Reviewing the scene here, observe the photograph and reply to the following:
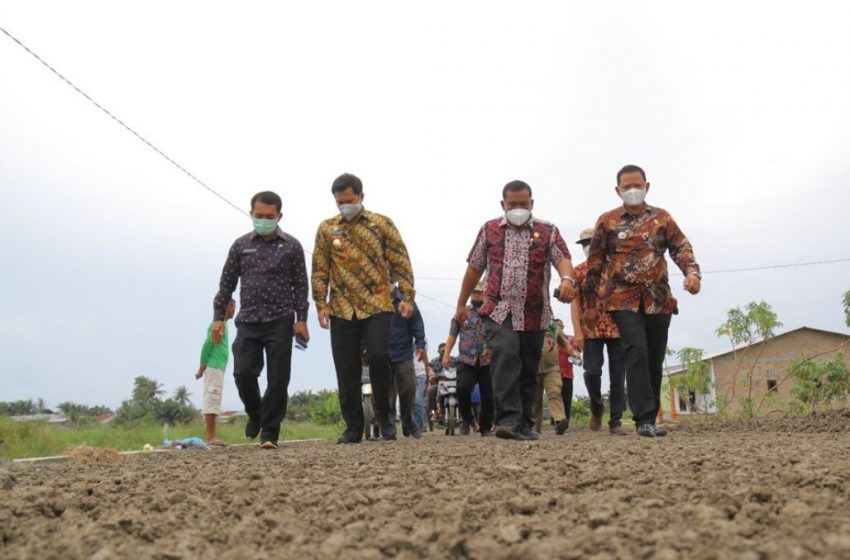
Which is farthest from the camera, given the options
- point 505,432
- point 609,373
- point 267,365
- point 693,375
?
point 693,375

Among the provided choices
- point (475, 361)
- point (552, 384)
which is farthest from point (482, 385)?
point (552, 384)

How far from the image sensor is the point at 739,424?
329 inches

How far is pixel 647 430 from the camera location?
5.92 m

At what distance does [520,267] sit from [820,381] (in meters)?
6.02

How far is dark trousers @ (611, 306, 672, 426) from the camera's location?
5.89 meters

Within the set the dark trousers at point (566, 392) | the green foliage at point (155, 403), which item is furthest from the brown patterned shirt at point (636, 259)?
the green foliage at point (155, 403)

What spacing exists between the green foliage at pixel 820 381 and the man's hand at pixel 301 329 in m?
6.61

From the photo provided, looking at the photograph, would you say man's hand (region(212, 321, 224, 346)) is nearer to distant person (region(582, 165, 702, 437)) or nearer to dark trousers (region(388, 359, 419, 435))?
dark trousers (region(388, 359, 419, 435))

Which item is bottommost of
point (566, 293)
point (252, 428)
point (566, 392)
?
point (252, 428)

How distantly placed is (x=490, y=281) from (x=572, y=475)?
3.26 m

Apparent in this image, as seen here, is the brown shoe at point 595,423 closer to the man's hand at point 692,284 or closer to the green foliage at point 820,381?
the green foliage at point 820,381

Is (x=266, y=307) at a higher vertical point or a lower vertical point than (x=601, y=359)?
higher

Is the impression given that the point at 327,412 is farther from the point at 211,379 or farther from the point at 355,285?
the point at 355,285

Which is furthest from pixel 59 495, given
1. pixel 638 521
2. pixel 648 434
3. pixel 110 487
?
pixel 648 434
